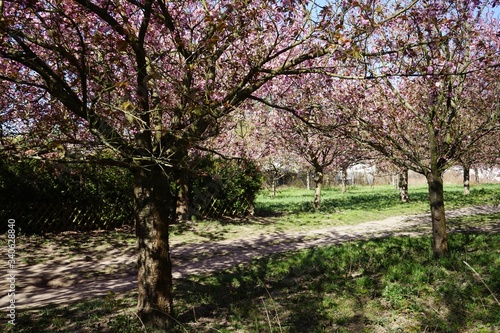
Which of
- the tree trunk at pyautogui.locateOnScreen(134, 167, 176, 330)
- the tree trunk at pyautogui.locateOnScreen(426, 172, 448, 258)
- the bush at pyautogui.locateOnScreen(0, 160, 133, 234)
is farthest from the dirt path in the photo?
the tree trunk at pyautogui.locateOnScreen(426, 172, 448, 258)

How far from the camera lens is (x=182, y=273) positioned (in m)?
7.77

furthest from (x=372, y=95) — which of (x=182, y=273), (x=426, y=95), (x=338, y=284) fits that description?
(x=182, y=273)

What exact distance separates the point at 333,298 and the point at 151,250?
277 cm

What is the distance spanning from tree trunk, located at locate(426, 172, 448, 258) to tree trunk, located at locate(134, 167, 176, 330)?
5.16 metres

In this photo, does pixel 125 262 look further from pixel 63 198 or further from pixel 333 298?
pixel 333 298

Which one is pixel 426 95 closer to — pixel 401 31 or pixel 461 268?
pixel 401 31

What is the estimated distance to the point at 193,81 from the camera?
7.04 m

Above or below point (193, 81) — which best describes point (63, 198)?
below

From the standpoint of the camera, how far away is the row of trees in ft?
13.7

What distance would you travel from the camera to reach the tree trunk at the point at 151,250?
462 cm

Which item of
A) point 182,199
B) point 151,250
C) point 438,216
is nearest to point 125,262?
point 151,250

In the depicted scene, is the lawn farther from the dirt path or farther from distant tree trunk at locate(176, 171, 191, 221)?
distant tree trunk at locate(176, 171, 191, 221)

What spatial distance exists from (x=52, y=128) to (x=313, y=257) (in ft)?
18.4

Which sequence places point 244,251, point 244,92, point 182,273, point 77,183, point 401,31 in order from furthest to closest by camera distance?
point 77,183 < point 244,251 < point 401,31 < point 182,273 < point 244,92
